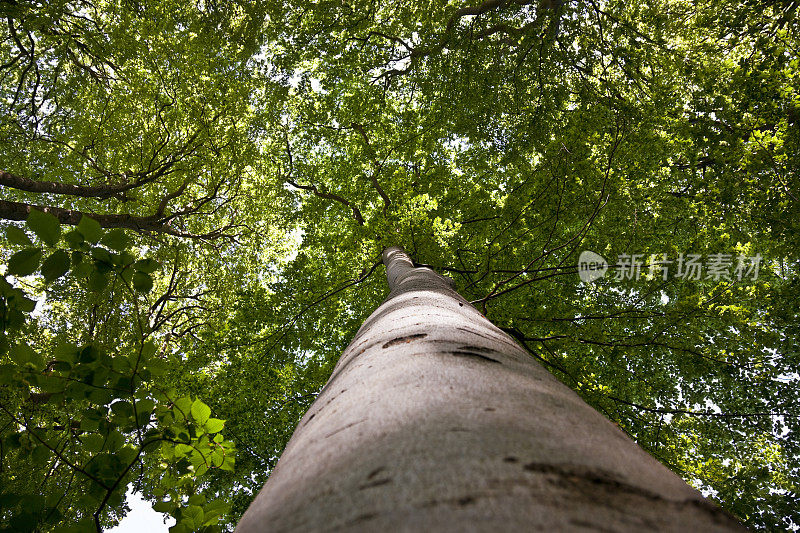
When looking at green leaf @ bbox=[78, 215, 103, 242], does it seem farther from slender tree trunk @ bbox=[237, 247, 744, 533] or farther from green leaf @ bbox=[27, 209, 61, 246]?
slender tree trunk @ bbox=[237, 247, 744, 533]

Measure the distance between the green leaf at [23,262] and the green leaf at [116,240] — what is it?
0.63 feet

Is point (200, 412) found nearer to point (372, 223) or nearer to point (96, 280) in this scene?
point (96, 280)

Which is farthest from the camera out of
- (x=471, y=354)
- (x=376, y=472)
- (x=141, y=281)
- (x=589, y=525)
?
(x=141, y=281)

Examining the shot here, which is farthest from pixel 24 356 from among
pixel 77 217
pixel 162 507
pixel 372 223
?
pixel 77 217

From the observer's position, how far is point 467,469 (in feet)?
1.68

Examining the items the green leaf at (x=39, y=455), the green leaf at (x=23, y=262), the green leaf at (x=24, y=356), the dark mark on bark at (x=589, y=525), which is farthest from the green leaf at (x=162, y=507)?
the dark mark on bark at (x=589, y=525)

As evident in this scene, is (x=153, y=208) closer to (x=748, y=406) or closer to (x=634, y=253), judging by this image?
(x=634, y=253)

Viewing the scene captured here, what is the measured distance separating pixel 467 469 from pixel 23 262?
1.53 meters

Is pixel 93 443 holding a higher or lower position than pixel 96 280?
lower

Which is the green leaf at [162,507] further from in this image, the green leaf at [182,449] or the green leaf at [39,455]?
the green leaf at [39,455]

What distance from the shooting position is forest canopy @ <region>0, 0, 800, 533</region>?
5.71 feet

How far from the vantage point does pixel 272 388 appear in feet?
18.7

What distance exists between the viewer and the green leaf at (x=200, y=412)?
1521 millimetres

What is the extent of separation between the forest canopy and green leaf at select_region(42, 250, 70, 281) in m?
0.01
